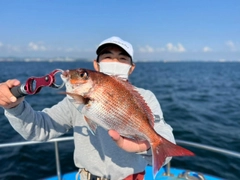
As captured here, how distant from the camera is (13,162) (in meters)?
6.53

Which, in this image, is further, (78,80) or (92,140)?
(92,140)

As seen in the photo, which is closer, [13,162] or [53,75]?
[53,75]

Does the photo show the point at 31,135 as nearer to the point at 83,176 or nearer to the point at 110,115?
the point at 83,176

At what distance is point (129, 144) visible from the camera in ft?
5.77

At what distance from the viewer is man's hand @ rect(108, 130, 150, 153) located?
64.7 inches

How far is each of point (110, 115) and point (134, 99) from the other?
27 cm

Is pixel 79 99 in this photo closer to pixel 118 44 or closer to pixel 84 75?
pixel 84 75

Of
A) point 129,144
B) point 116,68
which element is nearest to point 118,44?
point 116,68

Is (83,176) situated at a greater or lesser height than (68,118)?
lesser

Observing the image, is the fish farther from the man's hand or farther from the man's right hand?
the man's right hand

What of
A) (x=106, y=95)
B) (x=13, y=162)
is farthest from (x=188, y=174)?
(x=13, y=162)

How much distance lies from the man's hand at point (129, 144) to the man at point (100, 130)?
43 mm

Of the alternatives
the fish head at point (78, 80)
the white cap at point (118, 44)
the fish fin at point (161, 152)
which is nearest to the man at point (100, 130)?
the white cap at point (118, 44)

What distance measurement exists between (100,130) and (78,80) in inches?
28.8
